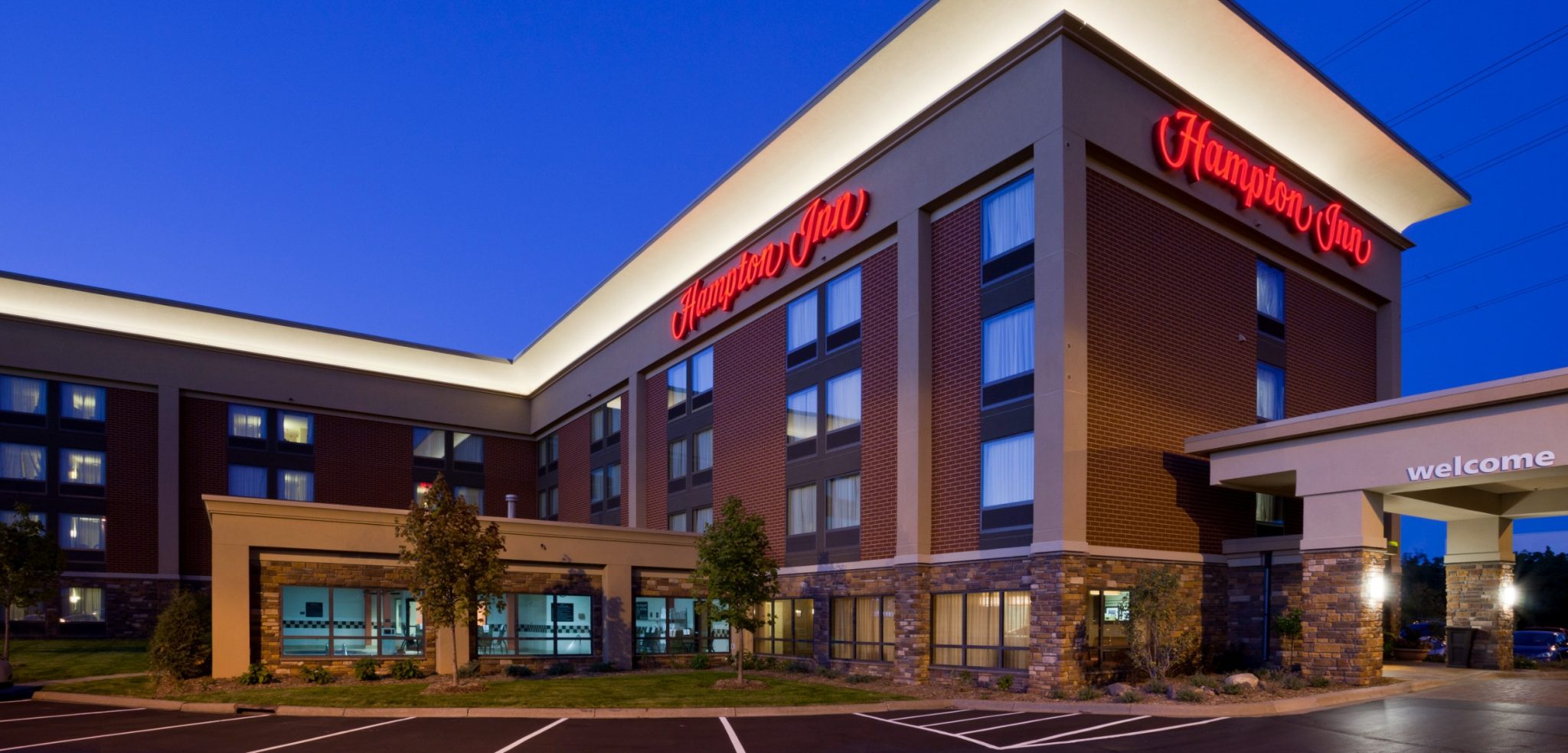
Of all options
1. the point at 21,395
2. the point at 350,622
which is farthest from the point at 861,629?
the point at 21,395

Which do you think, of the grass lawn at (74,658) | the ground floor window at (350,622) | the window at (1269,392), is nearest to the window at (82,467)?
the grass lawn at (74,658)

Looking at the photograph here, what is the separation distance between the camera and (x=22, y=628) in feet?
136

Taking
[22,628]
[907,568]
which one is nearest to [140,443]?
[22,628]

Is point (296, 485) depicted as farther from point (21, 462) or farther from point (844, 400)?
point (844, 400)

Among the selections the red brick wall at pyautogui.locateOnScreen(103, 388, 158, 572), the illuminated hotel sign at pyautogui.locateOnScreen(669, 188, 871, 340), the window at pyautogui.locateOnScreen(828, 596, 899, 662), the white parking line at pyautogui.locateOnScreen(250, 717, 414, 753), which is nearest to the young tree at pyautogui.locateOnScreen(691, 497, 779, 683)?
the window at pyautogui.locateOnScreen(828, 596, 899, 662)

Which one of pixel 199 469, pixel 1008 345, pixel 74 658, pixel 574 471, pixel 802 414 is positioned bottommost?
pixel 74 658

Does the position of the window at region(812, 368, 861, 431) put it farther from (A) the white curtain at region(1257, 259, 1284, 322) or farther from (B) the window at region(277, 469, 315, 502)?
(B) the window at region(277, 469, 315, 502)

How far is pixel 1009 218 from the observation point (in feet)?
85.1

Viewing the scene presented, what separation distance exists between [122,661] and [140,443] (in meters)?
17.4

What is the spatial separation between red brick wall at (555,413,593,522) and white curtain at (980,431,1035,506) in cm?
2745

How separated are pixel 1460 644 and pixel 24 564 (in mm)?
40101

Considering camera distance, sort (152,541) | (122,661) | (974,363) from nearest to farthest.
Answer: (974,363), (122,661), (152,541)

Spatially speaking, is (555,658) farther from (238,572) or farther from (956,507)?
(956,507)

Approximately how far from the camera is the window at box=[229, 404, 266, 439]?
48406 millimetres
